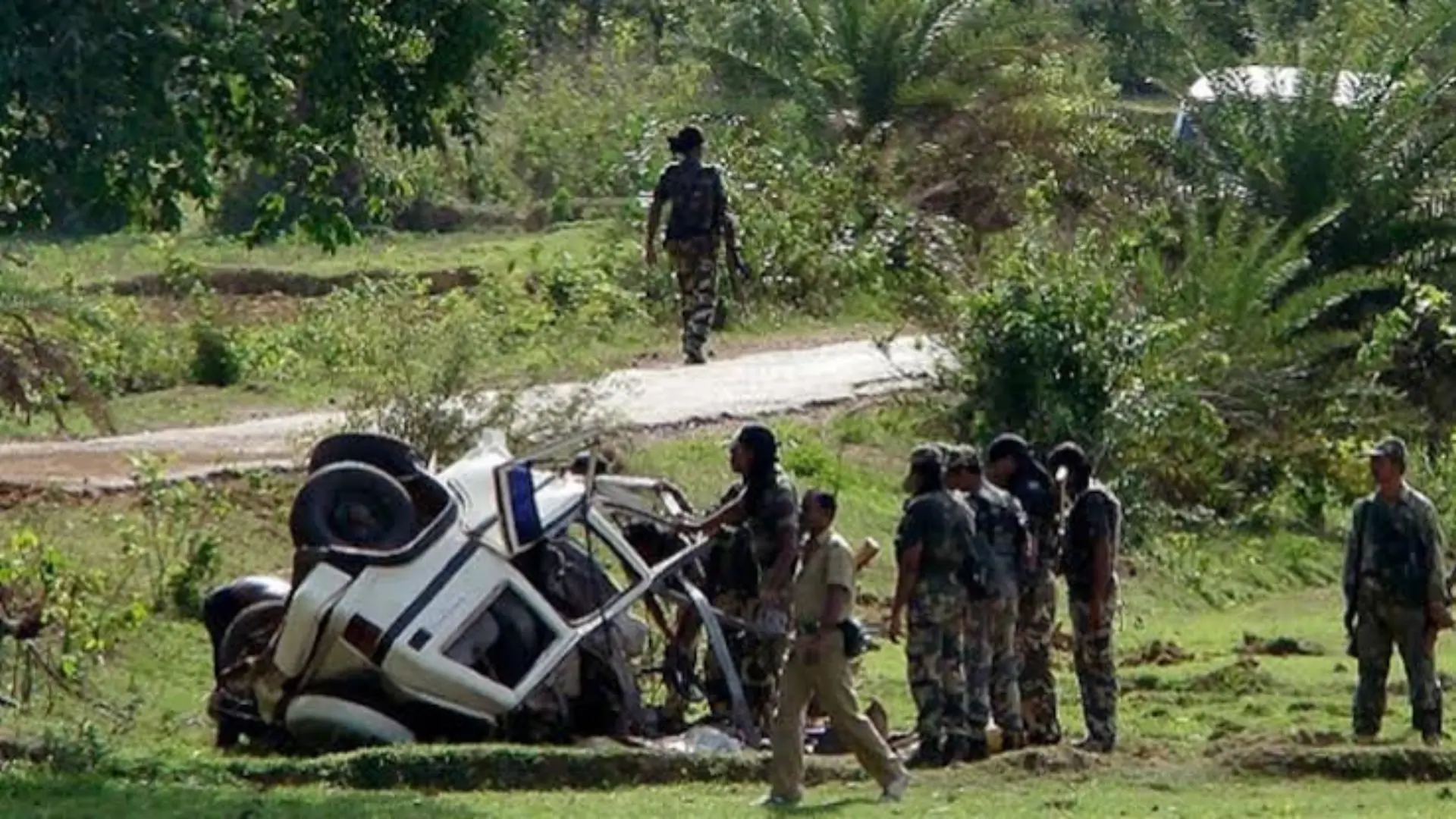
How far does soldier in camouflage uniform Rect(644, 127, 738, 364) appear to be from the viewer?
89.0ft

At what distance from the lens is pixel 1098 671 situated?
58.0ft

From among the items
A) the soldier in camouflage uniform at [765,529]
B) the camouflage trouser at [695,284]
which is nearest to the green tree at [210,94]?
the soldier in camouflage uniform at [765,529]

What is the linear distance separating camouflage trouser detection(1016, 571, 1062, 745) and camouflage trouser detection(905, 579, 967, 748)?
1.12 metres

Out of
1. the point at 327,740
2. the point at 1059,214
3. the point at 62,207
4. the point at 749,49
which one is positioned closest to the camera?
the point at 62,207

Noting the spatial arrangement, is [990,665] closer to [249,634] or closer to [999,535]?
[999,535]

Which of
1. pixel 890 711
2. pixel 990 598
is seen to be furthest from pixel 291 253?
pixel 990 598

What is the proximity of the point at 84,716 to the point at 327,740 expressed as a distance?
208 centimetres

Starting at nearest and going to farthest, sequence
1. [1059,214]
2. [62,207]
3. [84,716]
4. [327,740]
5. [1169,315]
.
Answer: [62,207] → [327,740] → [84,716] → [1169,315] → [1059,214]

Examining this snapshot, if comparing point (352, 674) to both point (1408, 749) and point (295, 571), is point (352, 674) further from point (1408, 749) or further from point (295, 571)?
point (1408, 749)

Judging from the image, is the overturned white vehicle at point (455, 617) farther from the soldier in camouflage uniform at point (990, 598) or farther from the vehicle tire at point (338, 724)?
the soldier in camouflage uniform at point (990, 598)

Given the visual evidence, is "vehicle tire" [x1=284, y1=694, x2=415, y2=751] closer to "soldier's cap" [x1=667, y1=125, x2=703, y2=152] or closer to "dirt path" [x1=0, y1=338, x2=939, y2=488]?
"dirt path" [x1=0, y1=338, x2=939, y2=488]

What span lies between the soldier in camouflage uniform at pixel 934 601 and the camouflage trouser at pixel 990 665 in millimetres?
121

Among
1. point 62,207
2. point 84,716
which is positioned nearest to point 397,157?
point 84,716

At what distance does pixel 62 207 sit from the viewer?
51.3 feet
